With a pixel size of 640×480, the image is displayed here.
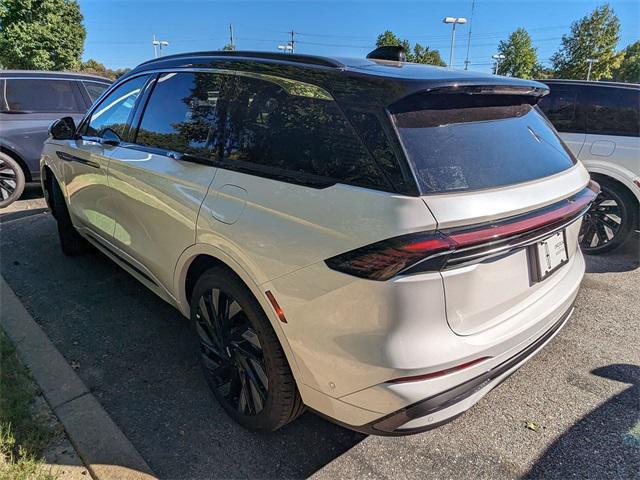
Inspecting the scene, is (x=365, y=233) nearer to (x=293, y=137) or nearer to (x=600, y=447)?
(x=293, y=137)

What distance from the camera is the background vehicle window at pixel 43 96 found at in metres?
6.60

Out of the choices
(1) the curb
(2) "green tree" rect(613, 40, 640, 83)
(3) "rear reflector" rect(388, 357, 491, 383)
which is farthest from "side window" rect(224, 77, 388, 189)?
(2) "green tree" rect(613, 40, 640, 83)

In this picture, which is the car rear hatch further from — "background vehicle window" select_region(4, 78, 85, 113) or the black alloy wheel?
"background vehicle window" select_region(4, 78, 85, 113)

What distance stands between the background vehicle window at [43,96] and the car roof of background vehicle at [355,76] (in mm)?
5868

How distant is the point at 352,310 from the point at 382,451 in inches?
39.8

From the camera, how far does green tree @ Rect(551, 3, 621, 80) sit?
40.7 meters

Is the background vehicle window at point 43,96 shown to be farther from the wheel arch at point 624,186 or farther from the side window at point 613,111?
the wheel arch at point 624,186

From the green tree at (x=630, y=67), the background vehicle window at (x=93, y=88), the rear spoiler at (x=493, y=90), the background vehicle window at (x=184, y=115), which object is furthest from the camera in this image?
the green tree at (x=630, y=67)

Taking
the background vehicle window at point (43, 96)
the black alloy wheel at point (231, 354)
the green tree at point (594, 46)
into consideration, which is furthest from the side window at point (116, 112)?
the green tree at point (594, 46)

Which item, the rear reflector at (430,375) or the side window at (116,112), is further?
the side window at (116,112)

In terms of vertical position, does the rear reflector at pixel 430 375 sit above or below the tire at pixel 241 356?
above

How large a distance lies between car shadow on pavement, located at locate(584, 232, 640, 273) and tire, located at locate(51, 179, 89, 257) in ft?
16.6

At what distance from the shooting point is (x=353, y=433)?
7.51ft

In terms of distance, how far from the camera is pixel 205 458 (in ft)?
6.95
